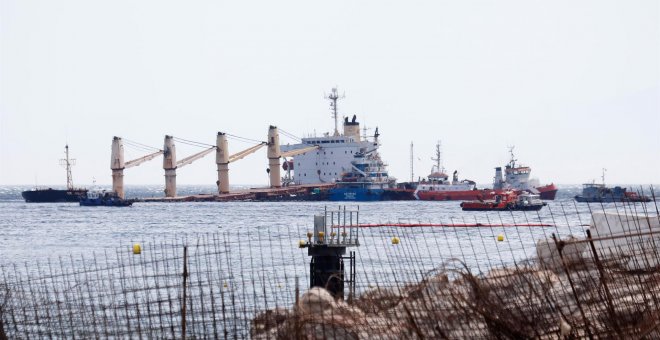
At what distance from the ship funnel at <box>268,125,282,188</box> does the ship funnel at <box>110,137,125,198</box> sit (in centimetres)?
1768

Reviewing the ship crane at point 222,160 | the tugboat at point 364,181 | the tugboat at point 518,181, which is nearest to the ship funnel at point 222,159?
the ship crane at point 222,160

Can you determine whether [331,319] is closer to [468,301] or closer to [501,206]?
[468,301]

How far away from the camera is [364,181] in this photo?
117 meters

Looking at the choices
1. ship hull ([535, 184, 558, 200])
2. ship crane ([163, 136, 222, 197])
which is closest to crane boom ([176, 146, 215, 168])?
ship crane ([163, 136, 222, 197])

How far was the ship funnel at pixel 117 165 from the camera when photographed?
377ft

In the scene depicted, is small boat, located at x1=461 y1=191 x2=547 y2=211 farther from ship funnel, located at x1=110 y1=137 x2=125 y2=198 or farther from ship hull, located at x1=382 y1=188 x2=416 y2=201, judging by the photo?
ship funnel, located at x1=110 y1=137 x2=125 y2=198

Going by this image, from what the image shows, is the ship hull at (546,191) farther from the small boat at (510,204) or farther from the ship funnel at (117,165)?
the ship funnel at (117,165)

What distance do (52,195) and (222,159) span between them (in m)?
23.3

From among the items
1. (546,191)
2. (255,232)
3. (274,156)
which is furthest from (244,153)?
(255,232)

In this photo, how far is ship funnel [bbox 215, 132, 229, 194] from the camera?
119938mm

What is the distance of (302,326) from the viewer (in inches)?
474

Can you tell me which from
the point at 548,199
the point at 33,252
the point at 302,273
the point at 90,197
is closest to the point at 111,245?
the point at 33,252

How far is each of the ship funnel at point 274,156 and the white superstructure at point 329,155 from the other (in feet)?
20.5

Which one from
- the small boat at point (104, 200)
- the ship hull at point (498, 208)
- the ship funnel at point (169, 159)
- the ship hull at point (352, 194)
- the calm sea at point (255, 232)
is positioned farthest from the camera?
the ship funnel at point (169, 159)
